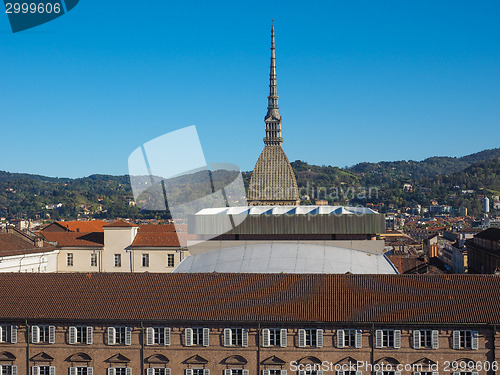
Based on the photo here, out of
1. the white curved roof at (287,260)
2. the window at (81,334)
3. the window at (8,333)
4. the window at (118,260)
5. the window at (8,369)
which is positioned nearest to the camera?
the window at (81,334)

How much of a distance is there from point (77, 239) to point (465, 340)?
2469 inches

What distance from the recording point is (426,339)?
138 feet

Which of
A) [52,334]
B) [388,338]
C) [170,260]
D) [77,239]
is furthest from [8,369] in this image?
[77,239]

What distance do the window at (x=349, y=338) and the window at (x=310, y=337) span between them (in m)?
1.12

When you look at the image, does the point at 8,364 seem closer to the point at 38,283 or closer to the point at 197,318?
the point at 38,283

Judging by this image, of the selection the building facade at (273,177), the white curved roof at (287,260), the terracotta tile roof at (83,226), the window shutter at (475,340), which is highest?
the building facade at (273,177)

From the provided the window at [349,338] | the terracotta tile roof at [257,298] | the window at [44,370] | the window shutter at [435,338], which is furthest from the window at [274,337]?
the window at [44,370]

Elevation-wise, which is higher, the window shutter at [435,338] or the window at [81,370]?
the window shutter at [435,338]

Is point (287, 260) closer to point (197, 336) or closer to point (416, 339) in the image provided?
point (197, 336)

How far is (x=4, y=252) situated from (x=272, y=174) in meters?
67.9

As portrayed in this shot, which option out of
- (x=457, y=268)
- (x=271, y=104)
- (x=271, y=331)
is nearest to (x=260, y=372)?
(x=271, y=331)

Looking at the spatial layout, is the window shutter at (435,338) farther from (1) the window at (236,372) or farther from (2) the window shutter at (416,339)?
(1) the window at (236,372)

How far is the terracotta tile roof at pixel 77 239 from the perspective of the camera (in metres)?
92.4

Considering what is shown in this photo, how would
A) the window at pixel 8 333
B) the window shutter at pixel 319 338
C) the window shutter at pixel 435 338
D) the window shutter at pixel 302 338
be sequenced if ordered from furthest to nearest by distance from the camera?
the window at pixel 8 333, the window shutter at pixel 302 338, the window shutter at pixel 319 338, the window shutter at pixel 435 338
